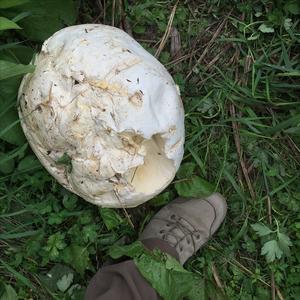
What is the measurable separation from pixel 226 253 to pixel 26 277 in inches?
40.3

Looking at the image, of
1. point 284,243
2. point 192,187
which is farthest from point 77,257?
point 284,243

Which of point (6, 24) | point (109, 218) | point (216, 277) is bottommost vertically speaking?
point (216, 277)

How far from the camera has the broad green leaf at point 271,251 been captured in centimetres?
251

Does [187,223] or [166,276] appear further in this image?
[187,223]

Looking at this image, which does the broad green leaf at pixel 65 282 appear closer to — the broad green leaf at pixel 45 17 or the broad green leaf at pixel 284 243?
the broad green leaf at pixel 284 243

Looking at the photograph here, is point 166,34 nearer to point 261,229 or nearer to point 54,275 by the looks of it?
point 261,229

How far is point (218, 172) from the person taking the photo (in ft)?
8.46

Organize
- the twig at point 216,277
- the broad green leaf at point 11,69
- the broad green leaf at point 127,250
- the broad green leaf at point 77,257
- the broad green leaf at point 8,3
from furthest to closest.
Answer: the twig at point 216,277, the broad green leaf at point 77,257, the broad green leaf at point 127,250, the broad green leaf at point 8,3, the broad green leaf at point 11,69

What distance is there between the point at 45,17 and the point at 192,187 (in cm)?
108

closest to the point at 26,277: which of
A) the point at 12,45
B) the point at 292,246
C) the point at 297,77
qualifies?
the point at 12,45

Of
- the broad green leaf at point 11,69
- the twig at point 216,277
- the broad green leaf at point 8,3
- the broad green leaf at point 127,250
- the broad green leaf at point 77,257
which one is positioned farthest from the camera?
the twig at point 216,277

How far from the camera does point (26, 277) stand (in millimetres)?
2533

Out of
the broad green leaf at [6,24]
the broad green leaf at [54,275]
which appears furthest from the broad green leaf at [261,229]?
the broad green leaf at [6,24]

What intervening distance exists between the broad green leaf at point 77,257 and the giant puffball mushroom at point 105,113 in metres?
0.44
